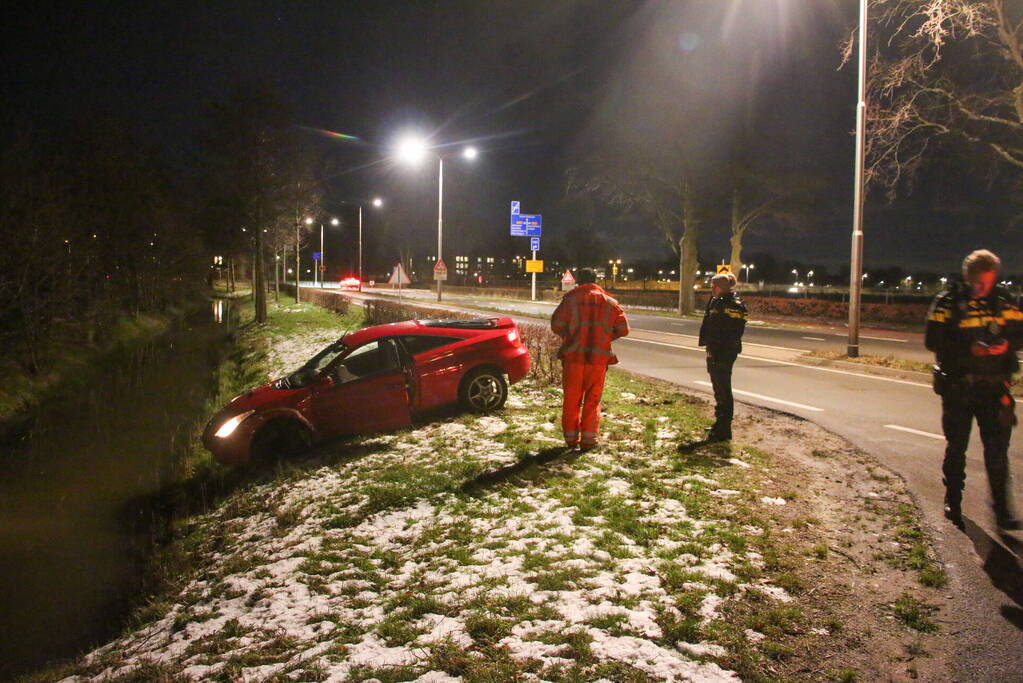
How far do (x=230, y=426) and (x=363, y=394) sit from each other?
5.13 feet

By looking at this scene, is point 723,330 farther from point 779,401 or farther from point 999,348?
point 779,401

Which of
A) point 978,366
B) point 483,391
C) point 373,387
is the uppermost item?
point 978,366

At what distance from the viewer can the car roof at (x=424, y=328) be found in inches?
340

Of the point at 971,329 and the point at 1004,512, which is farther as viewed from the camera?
the point at 1004,512

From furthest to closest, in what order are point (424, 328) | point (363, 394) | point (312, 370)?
point (424, 328), point (312, 370), point (363, 394)

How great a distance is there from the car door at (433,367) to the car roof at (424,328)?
0.42 ft

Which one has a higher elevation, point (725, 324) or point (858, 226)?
point (858, 226)

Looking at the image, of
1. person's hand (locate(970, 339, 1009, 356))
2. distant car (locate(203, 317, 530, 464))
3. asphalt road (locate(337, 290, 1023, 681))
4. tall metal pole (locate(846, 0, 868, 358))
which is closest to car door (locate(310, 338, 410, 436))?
distant car (locate(203, 317, 530, 464))

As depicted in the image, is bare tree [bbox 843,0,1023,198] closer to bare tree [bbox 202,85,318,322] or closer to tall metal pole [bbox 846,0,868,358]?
tall metal pole [bbox 846,0,868,358]

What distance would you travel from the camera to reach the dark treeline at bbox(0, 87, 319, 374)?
16.1 metres

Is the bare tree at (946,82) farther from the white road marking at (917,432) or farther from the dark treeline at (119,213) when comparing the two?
the dark treeline at (119,213)

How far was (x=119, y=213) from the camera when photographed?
82.8 ft

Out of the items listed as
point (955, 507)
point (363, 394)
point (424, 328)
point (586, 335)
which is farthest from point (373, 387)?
point (955, 507)

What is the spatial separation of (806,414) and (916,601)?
223 inches
